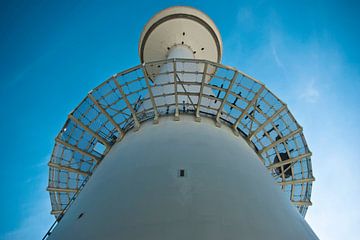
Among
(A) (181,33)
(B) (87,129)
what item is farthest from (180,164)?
(A) (181,33)

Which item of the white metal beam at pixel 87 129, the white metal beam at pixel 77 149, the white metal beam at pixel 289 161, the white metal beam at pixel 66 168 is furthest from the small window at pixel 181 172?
the white metal beam at pixel 66 168

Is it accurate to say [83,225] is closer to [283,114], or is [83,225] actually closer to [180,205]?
[180,205]

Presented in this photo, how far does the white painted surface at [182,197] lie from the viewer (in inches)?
281

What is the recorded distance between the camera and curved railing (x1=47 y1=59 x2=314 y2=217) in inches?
602

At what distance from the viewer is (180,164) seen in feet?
31.5

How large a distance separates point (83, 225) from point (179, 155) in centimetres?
392

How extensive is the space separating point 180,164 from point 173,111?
5490 mm

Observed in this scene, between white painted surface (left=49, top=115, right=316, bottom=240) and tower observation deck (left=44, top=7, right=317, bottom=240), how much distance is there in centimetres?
3

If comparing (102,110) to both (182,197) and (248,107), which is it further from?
(182,197)

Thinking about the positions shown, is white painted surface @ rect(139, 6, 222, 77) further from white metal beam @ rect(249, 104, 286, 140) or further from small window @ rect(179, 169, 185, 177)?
small window @ rect(179, 169, 185, 177)

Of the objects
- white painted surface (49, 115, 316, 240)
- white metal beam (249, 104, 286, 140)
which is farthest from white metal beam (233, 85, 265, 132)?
white painted surface (49, 115, 316, 240)

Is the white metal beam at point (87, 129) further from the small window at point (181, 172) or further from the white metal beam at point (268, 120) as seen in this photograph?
the white metal beam at point (268, 120)

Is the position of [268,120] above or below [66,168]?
above

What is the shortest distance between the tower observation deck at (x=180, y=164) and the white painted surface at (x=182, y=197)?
0.11 ft
